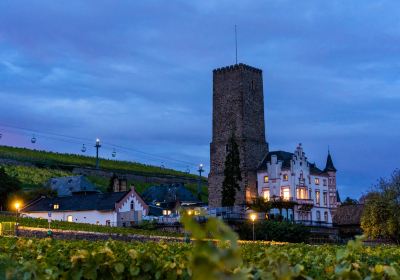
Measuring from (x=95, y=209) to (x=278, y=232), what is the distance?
27314 mm

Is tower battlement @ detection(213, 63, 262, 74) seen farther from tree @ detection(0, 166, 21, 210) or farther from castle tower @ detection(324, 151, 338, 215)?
tree @ detection(0, 166, 21, 210)

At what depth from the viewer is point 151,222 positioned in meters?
84.8

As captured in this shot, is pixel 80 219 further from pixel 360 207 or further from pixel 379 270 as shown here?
pixel 379 270

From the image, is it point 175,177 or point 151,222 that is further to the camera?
point 175,177

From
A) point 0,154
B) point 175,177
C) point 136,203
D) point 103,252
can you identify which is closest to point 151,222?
point 136,203

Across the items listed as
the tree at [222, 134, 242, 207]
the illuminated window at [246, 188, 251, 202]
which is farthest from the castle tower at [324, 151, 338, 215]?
the tree at [222, 134, 242, 207]

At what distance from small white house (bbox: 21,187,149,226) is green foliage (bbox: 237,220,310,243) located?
17641 mm

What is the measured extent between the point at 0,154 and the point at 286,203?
90.6 metres

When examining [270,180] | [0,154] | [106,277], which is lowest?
[106,277]

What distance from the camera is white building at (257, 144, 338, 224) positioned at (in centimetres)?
9988

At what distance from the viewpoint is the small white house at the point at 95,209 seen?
286 feet

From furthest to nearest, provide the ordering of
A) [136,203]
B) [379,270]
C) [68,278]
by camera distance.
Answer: [136,203], [68,278], [379,270]

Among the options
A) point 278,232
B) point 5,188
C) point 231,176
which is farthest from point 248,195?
point 5,188

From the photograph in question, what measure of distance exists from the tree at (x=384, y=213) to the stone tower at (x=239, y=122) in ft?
113
